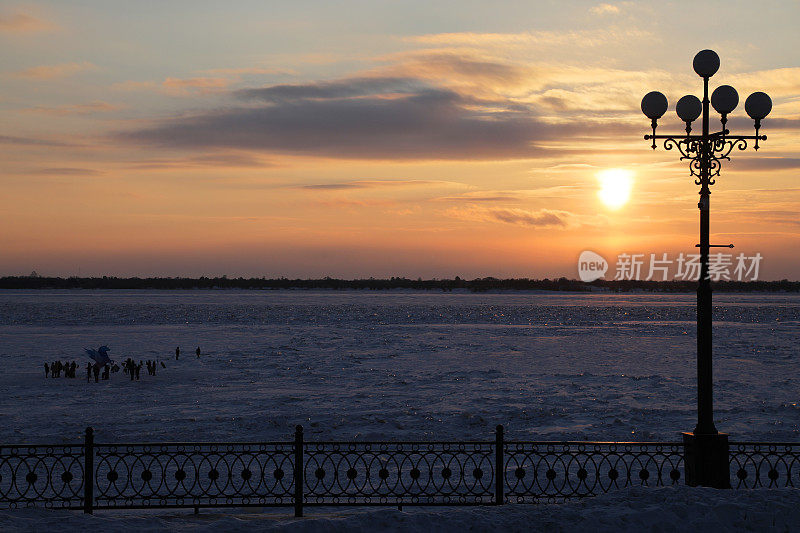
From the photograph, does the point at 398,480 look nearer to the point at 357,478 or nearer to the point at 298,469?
the point at 357,478

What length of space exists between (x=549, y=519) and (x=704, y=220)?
472 cm

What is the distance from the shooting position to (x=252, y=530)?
898 centimetres

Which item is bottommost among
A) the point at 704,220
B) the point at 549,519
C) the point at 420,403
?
the point at 420,403

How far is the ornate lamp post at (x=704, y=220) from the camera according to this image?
10461 millimetres

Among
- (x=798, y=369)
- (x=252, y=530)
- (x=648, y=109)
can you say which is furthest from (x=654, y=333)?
(x=252, y=530)

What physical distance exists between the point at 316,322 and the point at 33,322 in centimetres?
2163

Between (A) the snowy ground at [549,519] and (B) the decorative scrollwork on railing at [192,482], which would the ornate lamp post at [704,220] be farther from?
(B) the decorative scrollwork on railing at [192,482]

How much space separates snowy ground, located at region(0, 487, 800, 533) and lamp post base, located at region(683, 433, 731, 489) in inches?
22.5

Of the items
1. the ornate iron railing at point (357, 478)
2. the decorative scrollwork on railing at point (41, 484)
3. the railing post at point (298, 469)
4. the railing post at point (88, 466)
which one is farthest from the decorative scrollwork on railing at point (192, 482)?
the railing post at point (298, 469)

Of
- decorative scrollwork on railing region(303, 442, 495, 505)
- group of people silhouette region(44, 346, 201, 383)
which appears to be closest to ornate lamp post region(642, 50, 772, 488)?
decorative scrollwork on railing region(303, 442, 495, 505)

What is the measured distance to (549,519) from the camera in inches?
363

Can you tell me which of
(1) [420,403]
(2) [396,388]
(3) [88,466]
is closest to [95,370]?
(2) [396,388]

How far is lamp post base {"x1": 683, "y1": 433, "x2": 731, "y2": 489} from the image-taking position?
10414mm

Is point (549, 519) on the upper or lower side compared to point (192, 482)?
upper
